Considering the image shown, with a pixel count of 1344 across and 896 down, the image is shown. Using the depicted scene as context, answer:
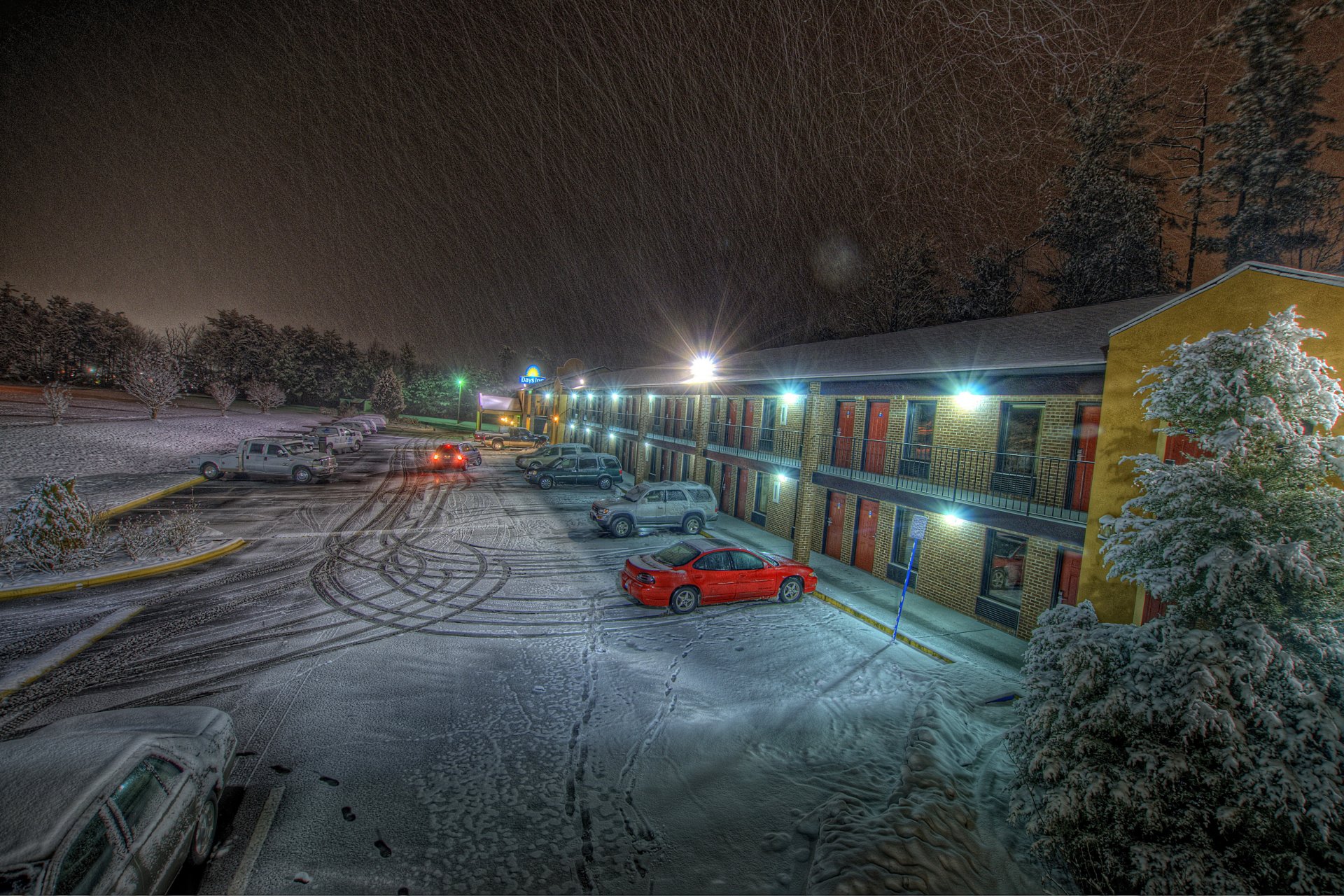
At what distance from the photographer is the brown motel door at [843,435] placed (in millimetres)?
16578

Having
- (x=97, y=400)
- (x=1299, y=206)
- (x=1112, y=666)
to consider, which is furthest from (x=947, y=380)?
(x=97, y=400)

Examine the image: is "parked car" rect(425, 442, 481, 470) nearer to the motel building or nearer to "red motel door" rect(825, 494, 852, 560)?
the motel building

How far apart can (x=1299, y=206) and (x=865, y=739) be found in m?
29.1

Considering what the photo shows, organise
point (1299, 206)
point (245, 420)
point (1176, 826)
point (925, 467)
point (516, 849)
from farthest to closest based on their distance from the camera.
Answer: point (245, 420) < point (1299, 206) < point (925, 467) < point (516, 849) < point (1176, 826)

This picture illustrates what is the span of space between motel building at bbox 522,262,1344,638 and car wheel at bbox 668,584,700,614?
16.9ft

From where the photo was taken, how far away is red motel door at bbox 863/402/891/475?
15227mm

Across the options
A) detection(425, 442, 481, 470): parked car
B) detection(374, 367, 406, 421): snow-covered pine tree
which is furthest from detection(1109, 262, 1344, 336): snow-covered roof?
detection(374, 367, 406, 421): snow-covered pine tree

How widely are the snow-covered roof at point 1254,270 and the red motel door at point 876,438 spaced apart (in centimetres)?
642

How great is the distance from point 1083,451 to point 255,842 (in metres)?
13.5

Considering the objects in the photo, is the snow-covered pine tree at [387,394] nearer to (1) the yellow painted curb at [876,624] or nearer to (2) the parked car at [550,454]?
(2) the parked car at [550,454]

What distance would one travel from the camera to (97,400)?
56.8 m

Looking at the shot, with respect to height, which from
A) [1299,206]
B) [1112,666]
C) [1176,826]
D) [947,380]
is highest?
[1299,206]

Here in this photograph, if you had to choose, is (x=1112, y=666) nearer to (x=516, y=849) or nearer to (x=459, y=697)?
(x=516, y=849)

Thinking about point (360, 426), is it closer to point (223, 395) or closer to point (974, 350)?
point (223, 395)
